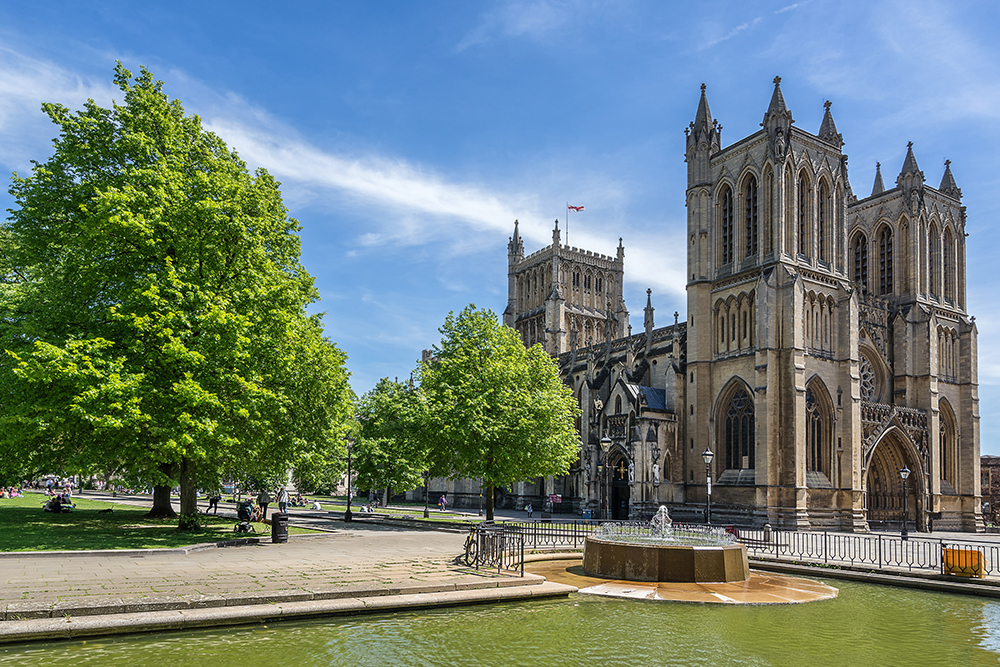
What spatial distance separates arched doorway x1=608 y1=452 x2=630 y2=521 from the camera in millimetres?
55500

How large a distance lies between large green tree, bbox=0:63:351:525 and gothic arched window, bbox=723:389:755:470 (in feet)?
98.7

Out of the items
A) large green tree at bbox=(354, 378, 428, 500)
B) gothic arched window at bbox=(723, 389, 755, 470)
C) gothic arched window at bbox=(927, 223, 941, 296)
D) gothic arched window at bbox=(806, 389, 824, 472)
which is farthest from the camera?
gothic arched window at bbox=(927, 223, 941, 296)

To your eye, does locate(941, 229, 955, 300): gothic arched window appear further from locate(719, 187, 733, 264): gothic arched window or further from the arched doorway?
the arched doorway

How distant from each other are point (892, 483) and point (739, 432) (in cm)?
1330

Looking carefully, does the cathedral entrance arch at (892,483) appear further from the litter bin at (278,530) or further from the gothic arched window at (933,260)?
the litter bin at (278,530)

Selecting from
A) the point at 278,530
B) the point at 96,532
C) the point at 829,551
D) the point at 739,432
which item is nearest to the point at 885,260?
the point at 739,432

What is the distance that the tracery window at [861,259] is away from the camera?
61875 mm

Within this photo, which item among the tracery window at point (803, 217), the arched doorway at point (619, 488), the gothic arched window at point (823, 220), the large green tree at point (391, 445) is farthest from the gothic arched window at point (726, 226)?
the large green tree at point (391, 445)

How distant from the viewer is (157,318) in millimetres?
22062

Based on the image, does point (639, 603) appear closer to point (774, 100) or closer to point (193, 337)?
point (193, 337)

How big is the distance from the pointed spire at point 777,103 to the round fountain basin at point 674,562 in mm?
→ 40050

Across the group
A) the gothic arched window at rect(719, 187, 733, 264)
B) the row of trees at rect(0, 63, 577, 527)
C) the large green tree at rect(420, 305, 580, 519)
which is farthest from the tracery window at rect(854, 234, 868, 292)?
the row of trees at rect(0, 63, 577, 527)

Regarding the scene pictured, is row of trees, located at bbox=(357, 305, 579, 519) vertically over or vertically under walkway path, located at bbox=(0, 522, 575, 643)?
over

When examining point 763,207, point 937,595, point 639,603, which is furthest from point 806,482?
point 639,603
